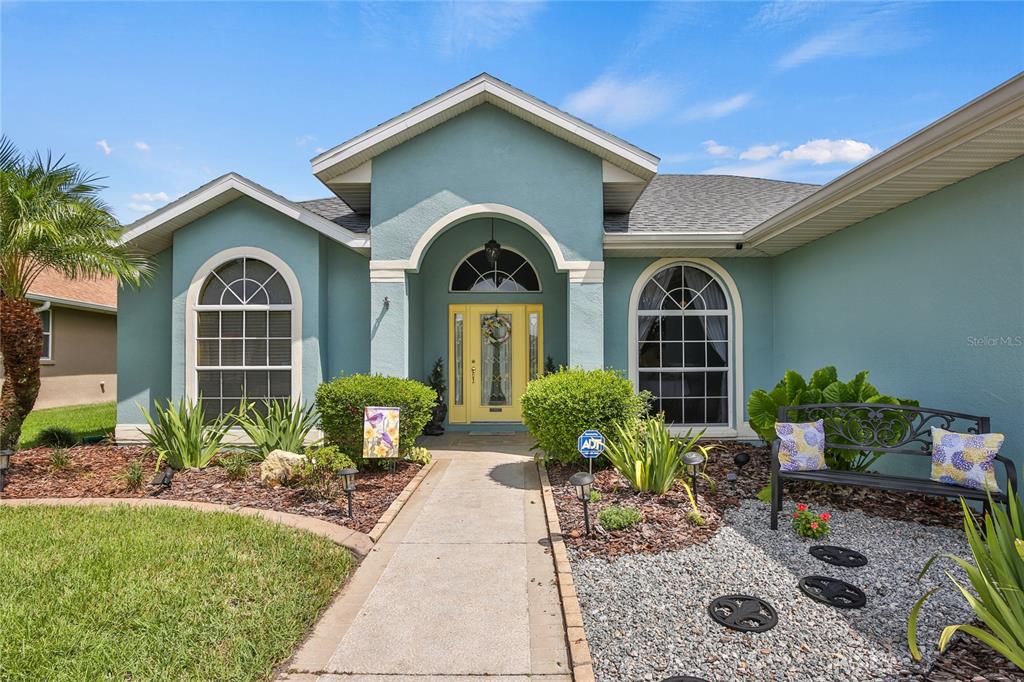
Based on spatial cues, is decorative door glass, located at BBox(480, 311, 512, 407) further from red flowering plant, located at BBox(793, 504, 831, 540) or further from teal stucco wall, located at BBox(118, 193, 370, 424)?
red flowering plant, located at BBox(793, 504, 831, 540)

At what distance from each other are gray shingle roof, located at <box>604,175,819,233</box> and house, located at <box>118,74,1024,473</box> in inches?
4.0

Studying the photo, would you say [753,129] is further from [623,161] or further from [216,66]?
[216,66]

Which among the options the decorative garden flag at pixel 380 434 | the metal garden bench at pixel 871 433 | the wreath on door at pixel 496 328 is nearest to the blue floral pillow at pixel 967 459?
the metal garden bench at pixel 871 433

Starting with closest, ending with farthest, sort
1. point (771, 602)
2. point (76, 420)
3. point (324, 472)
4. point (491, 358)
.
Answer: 1. point (771, 602)
2. point (324, 472)
3. point (491, 358)
4. point (76, 420)

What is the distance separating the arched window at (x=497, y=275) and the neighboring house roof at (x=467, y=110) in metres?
2.70

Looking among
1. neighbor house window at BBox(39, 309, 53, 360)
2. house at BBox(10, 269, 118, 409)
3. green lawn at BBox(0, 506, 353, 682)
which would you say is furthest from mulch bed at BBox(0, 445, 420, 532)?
neighbor house window at BBox(39, 309, 53, 360)

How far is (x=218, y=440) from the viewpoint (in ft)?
25.5

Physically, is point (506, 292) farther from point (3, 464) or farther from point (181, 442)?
point (3, 464)

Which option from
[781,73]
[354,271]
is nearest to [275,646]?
[354,271]

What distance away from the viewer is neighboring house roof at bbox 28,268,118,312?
15.3 m

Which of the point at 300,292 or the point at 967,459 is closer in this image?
the point at 967,459

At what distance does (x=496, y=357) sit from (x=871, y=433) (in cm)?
680

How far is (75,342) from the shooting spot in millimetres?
17031

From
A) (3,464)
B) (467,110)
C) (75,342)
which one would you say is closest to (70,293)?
(75,342)
